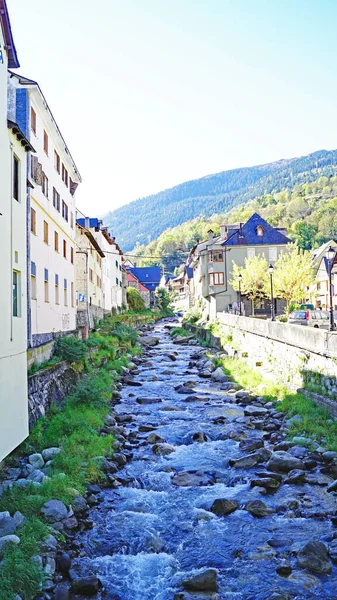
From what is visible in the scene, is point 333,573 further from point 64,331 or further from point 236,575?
point 64,331

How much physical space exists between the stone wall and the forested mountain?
103 metres

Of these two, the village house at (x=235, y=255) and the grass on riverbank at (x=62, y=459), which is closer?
the grass on riverbank at (x=62, y=459)

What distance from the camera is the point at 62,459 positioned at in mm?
12344

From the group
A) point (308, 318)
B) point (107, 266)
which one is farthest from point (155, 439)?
point (107, 266)

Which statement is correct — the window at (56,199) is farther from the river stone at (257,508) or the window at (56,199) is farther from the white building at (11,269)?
the river stone at (257,508)

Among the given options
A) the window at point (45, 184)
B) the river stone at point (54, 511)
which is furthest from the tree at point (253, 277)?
the river stone at point (54, 511)

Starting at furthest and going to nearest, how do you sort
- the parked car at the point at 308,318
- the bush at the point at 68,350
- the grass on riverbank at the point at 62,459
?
the parked car at the point at 308,318 → the bush at the point at 68,350 → the grass on riverbank at the point at 62,459

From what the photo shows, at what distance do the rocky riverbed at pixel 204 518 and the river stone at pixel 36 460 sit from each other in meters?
0.07

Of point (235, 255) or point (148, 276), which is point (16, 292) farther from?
point (148, 276)

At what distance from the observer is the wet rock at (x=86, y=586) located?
7762 mm

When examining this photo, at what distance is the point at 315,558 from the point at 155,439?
310 inches

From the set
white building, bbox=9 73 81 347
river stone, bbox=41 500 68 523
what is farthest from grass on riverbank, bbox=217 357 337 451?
white building, bbox=9 73 81 347

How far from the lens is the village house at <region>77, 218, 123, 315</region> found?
43062 mm

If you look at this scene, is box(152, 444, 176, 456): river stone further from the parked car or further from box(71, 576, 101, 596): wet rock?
the parked car
